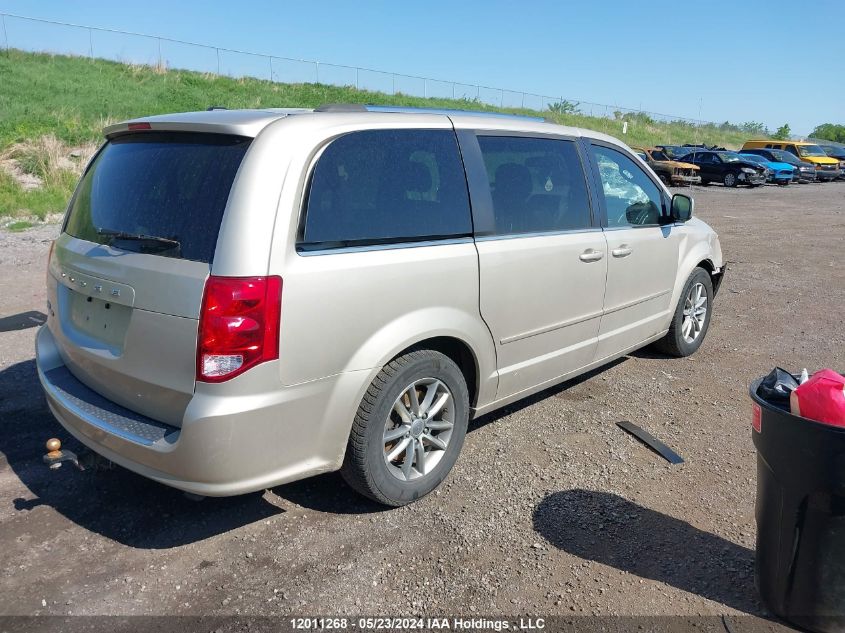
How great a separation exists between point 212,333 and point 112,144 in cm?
149

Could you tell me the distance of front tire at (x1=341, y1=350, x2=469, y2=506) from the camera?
3256 millimetres

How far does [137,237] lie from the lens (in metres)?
3.08

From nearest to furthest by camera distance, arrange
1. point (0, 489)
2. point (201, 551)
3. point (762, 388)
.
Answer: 1. point (762, 388)
2. point (201, 551)
3. point (0, 489)

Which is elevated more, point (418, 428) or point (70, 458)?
point (418, 428)

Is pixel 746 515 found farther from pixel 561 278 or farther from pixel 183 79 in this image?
pixel 183 79

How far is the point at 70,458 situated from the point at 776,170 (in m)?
32.4

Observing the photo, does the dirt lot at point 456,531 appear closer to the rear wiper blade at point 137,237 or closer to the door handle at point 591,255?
the door handle at point 591,255

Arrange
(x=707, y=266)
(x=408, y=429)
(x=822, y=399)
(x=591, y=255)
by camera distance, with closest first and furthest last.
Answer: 1. (x=822, y=399)
2. (x=408, y=429)
3. (x=591, y=255)
4. (x=707, y=266)

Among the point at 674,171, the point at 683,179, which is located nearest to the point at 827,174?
the point at 683,179

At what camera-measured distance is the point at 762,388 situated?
2652 millimetres

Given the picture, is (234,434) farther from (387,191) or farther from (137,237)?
(387,191)

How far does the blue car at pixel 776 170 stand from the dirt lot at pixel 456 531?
28.3 metres

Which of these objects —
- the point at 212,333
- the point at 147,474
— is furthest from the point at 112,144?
the point at 147,474

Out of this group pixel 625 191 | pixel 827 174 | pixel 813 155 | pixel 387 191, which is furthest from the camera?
pixel 813 155
